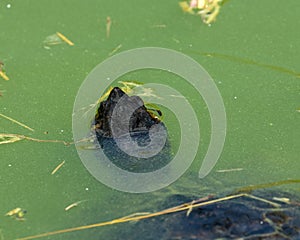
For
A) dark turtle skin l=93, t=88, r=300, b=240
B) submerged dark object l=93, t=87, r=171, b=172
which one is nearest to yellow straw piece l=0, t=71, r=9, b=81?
submerged dark object l=93, t=87, r=171, b=172

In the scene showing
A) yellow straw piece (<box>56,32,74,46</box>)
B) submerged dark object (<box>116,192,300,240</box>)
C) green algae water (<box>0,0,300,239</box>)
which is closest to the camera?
submerged dark object (<box>116,192,300,240</box>)

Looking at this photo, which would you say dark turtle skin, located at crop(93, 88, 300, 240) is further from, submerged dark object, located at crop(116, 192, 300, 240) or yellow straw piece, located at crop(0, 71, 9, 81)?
yellow straw piece, located at crop(0, 71, 9, 81)

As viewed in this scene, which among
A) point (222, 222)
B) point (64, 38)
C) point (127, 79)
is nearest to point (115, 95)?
point (127, 79)

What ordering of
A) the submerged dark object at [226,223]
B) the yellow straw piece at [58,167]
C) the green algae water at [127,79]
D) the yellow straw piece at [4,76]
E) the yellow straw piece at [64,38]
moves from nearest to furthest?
the submerged dark object at [226,223] → the green algae water at [127,79] → the yellow straw piece at [58,167] → the yellow straw piece at [4,76] → the yellow straw piece at [64,38]

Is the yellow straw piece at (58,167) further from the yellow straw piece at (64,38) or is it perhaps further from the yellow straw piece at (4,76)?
the yellow straw piece at (64,38)

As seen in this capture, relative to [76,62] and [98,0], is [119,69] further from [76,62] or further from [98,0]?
[98,0]

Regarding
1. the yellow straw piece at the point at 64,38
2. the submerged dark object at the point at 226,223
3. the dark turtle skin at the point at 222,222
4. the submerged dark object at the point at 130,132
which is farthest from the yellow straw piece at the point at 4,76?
the submerged dark object at the point at 226,223
